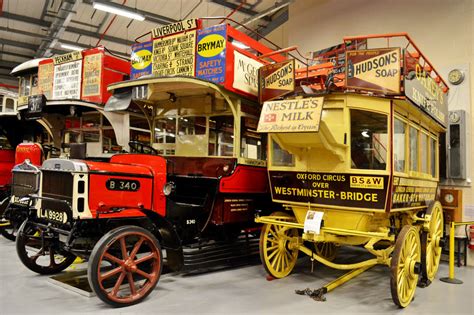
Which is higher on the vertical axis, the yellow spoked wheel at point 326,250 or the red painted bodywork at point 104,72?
the red painted bodywork at point 104,72

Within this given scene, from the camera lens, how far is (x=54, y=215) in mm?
4000

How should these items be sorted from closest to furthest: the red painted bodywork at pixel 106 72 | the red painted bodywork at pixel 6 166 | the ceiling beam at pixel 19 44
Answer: the red painted bodywork at pixel 106 72, the red painted bodywork at pixel 6 166, the ceiling beam at pixel 19 44

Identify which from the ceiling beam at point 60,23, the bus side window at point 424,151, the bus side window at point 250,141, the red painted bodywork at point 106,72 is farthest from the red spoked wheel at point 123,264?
the ceiling beam at point 60,23

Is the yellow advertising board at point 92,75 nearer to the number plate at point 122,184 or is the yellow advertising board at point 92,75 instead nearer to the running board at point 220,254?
the number plate at point 122,184

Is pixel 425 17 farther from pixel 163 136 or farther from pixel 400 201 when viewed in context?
pixel 163 136

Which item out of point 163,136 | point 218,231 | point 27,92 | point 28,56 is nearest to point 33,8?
point 27,92

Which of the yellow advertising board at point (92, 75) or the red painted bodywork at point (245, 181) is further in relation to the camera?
the yellow advertising board at point (92, 75)

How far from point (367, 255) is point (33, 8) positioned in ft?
34.9

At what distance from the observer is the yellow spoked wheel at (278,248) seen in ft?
15.8

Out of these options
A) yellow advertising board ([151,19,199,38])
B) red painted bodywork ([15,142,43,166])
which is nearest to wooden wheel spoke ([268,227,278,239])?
yellow advertising board ([151,19,199,38])

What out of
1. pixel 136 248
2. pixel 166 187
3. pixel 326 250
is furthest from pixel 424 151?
pixel 136 248

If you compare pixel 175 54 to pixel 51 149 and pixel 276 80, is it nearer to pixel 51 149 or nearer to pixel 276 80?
pixel 276 80

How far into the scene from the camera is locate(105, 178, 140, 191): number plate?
3894 mm

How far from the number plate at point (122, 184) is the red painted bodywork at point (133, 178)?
0.03 meters
